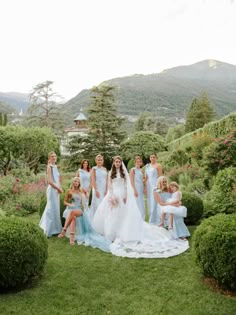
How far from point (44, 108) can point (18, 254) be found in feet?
151

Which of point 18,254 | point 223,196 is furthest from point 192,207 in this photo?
point 18,254

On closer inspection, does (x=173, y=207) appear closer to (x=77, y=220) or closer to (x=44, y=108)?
(x=77, y=220)

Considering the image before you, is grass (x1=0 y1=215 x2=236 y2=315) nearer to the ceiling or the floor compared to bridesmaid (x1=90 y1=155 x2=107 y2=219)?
nearer to the floor

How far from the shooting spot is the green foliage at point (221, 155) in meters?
10.9

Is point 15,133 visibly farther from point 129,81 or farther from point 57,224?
point 129,81

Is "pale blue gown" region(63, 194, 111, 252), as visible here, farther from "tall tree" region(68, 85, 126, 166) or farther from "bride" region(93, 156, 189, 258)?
"tall tree" region(68, 85, 126, 166)

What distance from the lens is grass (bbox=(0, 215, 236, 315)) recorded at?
4338 mm

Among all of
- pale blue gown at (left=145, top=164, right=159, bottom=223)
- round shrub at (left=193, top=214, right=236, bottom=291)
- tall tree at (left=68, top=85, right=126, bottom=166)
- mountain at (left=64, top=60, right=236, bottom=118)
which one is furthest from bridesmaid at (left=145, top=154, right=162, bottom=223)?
mountain at (left=64, top=60, right=236, bottom=118)

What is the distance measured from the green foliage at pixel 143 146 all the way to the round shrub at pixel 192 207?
17191 millimetres

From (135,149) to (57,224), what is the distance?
750 inches

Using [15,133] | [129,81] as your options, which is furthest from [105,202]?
[129,81]

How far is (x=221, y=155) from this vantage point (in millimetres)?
10969

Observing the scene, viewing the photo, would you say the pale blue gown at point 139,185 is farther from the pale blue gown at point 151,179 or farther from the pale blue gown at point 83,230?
the pale blue gown at point 83,230

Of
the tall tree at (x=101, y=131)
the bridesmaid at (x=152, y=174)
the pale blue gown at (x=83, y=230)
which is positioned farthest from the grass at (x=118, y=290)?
the tall tree at (x=101, y=131)
